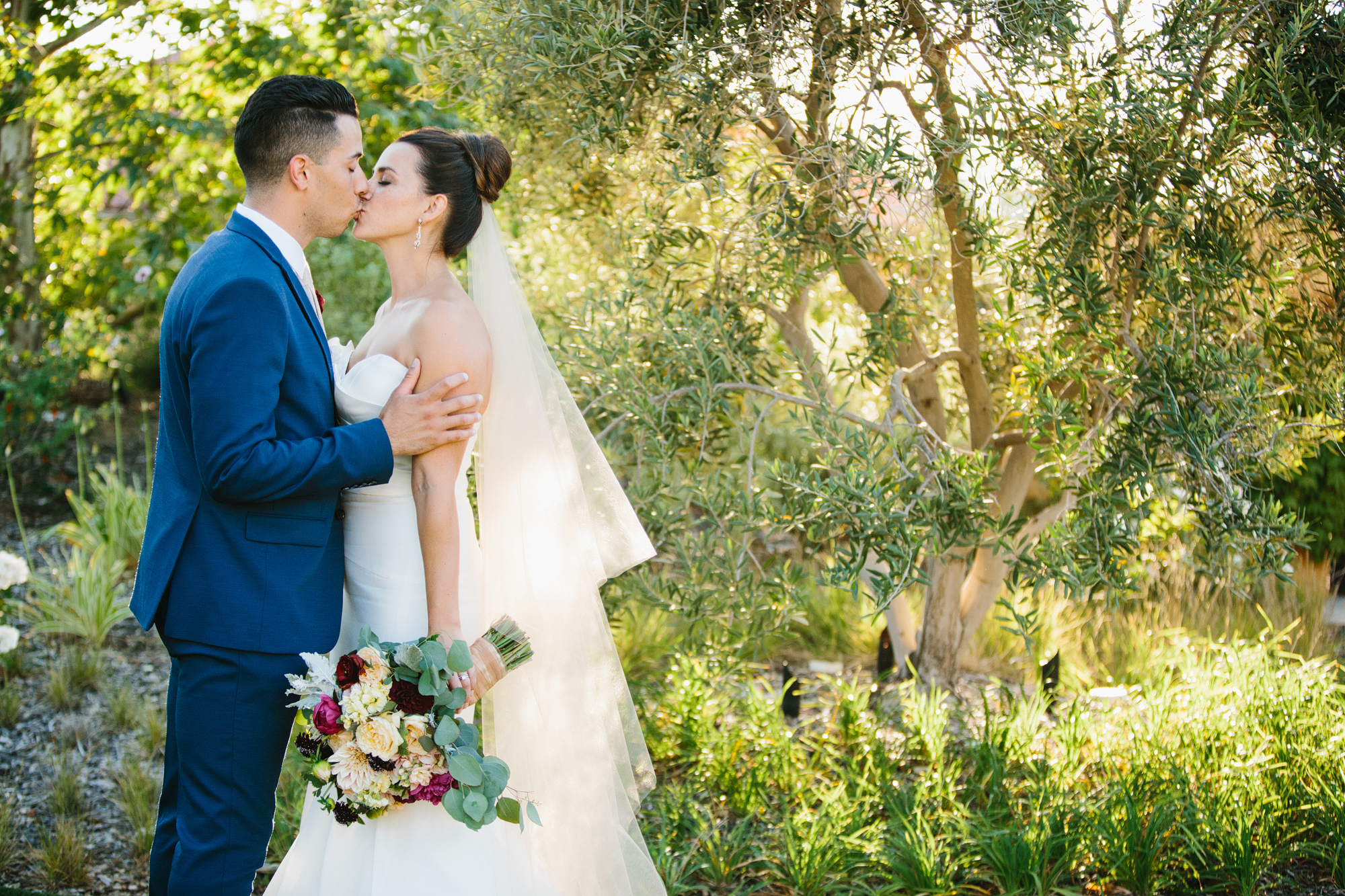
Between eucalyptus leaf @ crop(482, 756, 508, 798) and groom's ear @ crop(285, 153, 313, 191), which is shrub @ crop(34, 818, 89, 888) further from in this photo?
groom's ear @ crop(285, 153, 313, 191)

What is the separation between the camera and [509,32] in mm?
3299

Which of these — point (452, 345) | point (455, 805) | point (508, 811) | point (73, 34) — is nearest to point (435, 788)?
point (455, 805)

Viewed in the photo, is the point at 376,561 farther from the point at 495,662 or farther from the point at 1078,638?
the point at 1078,638

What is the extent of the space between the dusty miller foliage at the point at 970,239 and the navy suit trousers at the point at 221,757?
1450mm

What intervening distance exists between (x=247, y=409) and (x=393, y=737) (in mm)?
765

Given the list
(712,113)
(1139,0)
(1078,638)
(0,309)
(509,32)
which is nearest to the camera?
(1139,0)

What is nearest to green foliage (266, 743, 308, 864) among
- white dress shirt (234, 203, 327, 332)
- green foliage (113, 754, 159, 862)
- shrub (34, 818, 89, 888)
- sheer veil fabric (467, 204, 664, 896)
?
green foliage (113, 754, 159, 862)

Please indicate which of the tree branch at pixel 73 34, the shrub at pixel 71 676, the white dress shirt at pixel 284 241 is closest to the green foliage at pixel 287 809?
the shrub at pixel 71 676

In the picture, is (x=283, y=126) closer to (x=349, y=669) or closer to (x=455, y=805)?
(x=349, y=669)

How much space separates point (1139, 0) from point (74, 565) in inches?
223

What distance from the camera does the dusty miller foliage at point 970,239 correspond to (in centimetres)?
284

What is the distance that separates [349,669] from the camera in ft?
7.18

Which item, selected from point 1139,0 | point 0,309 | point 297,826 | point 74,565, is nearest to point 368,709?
point 297,826

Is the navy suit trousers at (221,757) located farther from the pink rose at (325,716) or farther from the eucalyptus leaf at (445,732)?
the eucalyptus leaf at (445,732)
